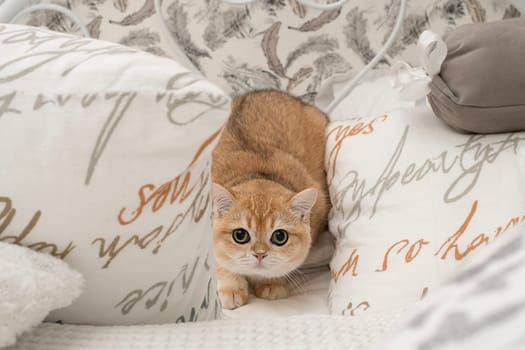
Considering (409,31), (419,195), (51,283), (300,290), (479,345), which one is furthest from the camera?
(409,31)

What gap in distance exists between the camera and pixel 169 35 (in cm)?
153

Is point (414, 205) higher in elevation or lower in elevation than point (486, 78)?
lower

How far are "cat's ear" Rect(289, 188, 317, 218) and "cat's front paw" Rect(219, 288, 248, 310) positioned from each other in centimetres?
23

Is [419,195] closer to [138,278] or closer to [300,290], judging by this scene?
[300,290]

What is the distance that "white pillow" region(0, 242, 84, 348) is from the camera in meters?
0.56

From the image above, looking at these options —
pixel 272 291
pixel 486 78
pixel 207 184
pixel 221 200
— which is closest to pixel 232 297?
pixel 272 291

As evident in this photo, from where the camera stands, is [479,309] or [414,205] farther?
[414,205]

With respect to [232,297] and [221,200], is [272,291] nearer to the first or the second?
[232,297]

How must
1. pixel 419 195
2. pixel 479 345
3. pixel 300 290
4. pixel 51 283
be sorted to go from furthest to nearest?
pixel 300 290, pixel 419 195, pixel 51 283, pixel 479 345

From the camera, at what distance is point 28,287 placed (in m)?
0.58

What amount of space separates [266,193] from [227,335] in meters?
0.77

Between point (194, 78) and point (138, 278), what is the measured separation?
246 millimetres

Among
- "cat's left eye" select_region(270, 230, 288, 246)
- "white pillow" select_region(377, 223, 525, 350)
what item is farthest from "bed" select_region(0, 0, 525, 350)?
"cat's left eye" select_region(270, 230, 288, 246)

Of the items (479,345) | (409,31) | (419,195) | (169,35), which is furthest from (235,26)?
(479,345)
